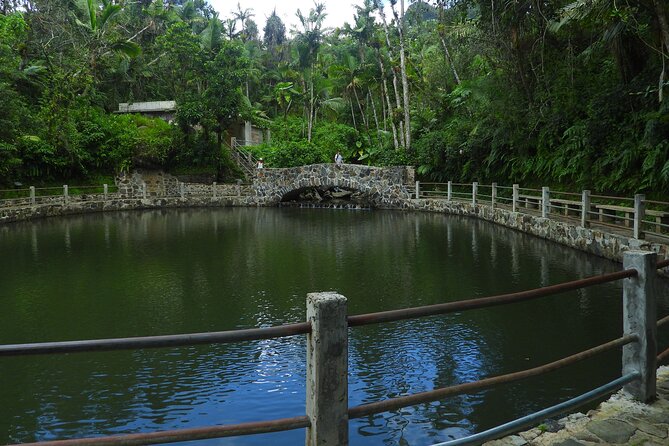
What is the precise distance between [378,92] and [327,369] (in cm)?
3821

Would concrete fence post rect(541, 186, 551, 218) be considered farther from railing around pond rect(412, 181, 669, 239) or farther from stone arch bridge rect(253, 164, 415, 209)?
stone arch bridge rect(253, 164, 415, 209)

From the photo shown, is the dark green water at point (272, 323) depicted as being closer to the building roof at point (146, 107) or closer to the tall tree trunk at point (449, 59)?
the tall tree trunk at point (449, 59)

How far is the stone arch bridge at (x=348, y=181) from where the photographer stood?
28266mm

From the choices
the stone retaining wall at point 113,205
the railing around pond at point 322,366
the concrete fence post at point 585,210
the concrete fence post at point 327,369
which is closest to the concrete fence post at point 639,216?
the concrete fence post at point 585,210

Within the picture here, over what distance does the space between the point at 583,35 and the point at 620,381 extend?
1764 centimetres

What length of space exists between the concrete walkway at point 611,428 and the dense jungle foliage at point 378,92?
10.1 m

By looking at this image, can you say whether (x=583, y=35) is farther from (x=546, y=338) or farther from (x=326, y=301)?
(x=326, y=301)

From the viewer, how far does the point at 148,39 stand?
→ 132 feet

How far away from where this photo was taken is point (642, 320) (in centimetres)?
361

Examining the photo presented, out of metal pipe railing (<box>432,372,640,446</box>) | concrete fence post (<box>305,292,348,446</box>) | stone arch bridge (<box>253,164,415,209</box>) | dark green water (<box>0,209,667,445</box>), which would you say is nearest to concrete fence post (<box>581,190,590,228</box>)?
dark green water (<box>0,209,667,445</box>)

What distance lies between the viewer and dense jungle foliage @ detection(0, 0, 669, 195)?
1550 centimetres

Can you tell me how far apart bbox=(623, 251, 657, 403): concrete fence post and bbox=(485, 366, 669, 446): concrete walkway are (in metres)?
0.12

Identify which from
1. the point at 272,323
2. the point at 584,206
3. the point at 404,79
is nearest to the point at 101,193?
the point at 404,79

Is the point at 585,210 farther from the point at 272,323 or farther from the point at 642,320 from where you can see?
the point at 642,320
